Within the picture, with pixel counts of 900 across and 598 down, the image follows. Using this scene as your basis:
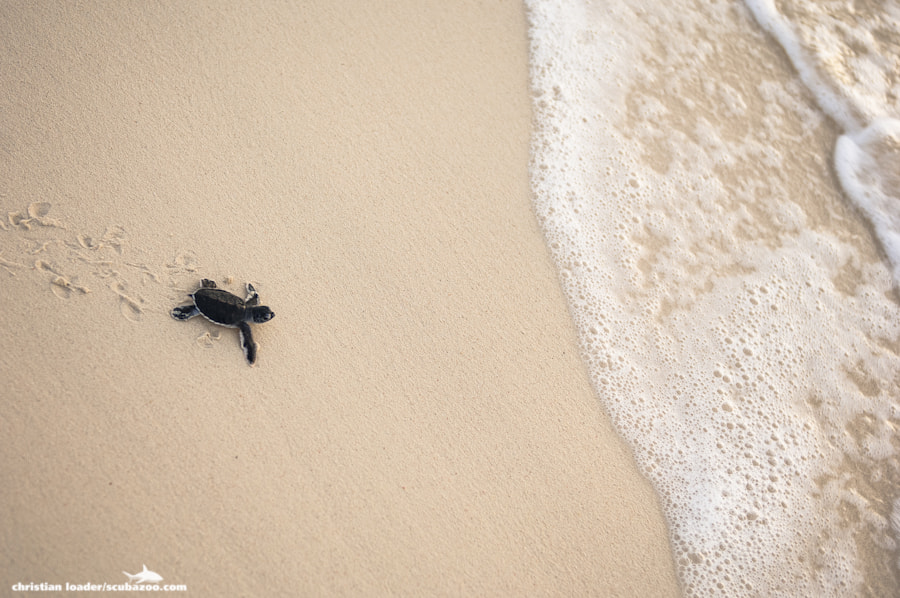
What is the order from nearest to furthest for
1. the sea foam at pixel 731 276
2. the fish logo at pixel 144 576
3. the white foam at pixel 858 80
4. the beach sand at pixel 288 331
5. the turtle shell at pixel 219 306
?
the fish logo at pixel 144 576 < the beach sand at pixel 288 331 < the turtle shell at pixel 219 306 < the sea foam at pixel 731 276 < the white foam at pixel 858 80

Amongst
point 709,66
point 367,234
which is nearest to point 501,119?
point 367,234

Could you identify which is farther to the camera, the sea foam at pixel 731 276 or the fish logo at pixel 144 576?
the sea foam at pixel 731 276

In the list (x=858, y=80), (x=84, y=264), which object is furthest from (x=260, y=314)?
(x=858, y=80)

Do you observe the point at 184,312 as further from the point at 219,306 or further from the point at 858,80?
the point at 858,80

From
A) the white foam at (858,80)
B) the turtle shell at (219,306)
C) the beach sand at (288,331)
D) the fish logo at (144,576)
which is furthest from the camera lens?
the white foam at (858,80)

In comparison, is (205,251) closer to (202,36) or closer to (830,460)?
(202,36)

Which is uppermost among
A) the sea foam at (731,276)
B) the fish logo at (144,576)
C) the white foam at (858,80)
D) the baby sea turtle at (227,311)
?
the white foam at (858,80)

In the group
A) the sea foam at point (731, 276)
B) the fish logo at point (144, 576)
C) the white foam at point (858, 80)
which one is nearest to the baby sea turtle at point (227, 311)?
the fish logo at point (144, 576)

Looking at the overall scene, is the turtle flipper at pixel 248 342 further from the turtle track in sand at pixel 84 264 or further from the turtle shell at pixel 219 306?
the turtle track in sand at pixel 84 264
